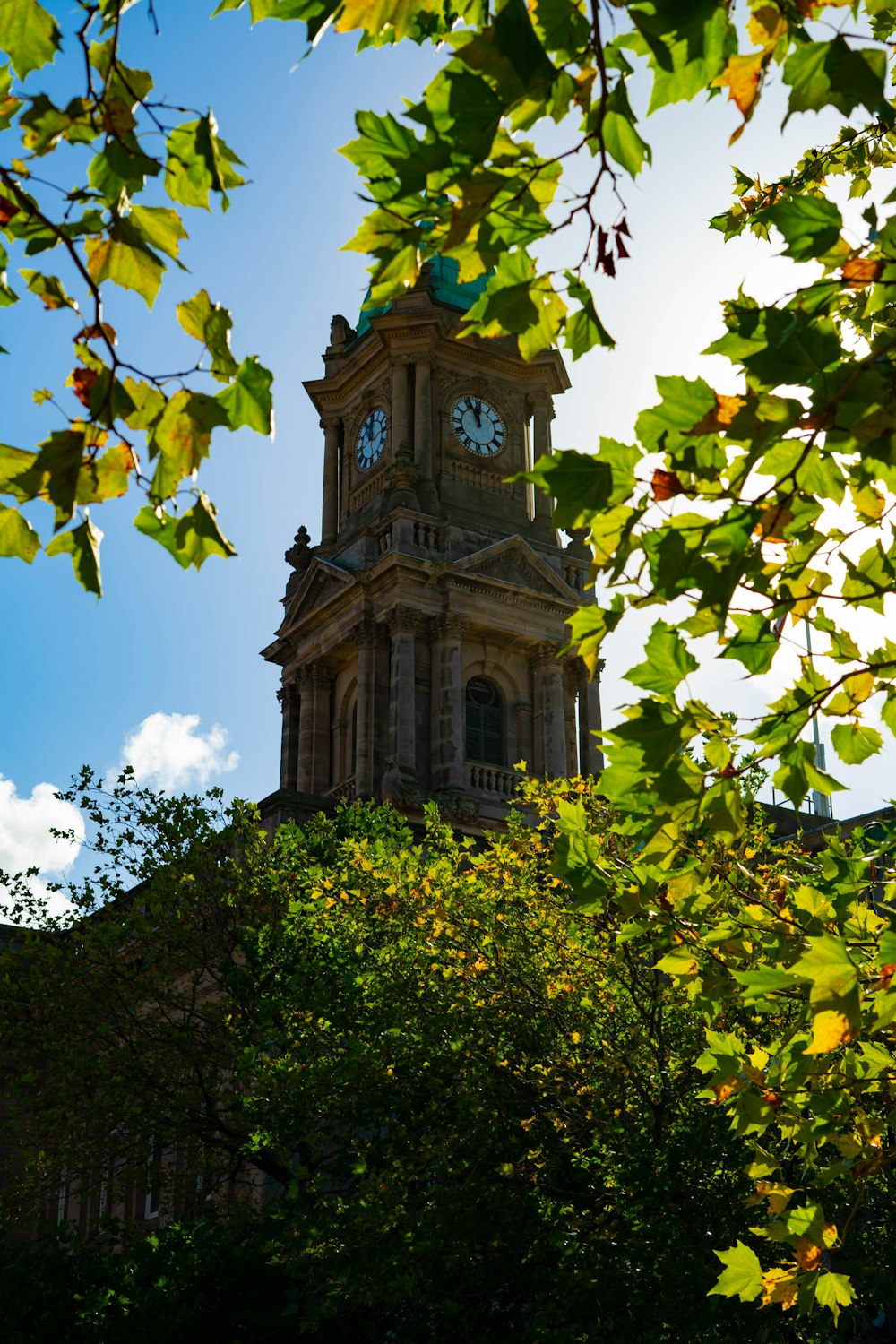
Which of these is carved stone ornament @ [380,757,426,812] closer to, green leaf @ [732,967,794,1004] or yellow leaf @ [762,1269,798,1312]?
yellow leaf @ [762,1269,798,1312]

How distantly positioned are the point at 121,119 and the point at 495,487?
1717 inches

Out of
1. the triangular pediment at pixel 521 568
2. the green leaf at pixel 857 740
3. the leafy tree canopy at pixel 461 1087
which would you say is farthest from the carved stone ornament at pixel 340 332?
the green leaf at pixel 857 740

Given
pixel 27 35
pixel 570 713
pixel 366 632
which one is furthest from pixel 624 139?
pixel 570 713

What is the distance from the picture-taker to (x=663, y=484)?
5.43 meters

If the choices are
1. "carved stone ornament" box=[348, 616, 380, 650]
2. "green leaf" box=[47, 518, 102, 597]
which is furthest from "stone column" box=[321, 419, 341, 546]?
"green leaf" box=[47, 518, 102, 597]

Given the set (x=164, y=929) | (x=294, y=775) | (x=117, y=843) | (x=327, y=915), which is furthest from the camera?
(x=294, y=775)

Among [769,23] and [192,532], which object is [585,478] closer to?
[192,532]

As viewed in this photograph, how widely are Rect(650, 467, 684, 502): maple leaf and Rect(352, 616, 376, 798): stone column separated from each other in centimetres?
3655

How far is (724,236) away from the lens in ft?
36.1

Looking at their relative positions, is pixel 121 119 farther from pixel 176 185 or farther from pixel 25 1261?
pixel 25 1261

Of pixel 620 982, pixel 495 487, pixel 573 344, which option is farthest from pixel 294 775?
pixel 573 344

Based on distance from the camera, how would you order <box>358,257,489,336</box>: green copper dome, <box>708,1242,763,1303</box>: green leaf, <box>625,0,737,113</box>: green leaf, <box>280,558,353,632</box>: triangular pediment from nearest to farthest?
1. <box>625,0,737,113</box>: green leaf
2. <box>708,1242,763,1303</box>: green leaf
3. <box>280,558,353,632</box>: triangular pediment
4. <box>358,257,489,336</box>: green copper dome

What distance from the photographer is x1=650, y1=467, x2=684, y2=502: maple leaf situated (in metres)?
5.43

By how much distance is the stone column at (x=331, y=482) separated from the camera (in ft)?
163
